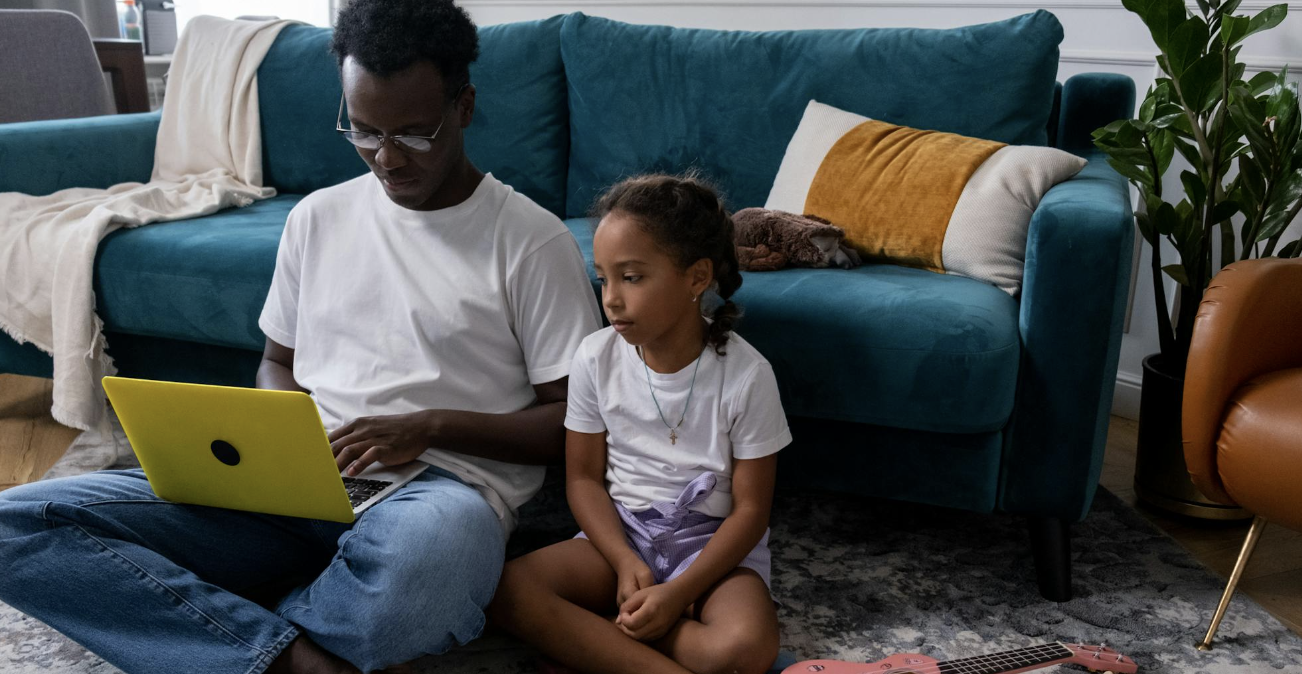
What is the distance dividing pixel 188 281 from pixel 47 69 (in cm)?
137

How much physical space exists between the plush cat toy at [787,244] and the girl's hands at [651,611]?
0.64m

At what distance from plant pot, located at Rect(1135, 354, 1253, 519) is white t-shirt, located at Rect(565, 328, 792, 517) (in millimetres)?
846

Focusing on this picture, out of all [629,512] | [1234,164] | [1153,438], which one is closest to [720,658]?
[629,512]

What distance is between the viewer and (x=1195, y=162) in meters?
1.81

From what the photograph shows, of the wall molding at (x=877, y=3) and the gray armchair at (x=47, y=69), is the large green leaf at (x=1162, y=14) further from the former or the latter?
the gray armchair at (x=47, y=69)

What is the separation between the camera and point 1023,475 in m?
1.51

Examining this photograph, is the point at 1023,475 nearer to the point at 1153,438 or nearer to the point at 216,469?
the point at 1153,438

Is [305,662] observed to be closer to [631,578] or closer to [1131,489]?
[631,578]

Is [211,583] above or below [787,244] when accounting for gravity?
below

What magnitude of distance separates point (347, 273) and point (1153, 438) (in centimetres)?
137

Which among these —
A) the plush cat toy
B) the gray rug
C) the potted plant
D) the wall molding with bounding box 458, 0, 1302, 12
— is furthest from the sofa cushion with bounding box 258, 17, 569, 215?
the potted plant

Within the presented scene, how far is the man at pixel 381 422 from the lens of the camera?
1.15 metres

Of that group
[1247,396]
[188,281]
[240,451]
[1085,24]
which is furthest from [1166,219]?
[188,281]

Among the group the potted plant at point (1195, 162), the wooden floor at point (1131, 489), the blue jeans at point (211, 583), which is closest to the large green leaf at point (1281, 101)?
the potted plant at point (1195, 162)
